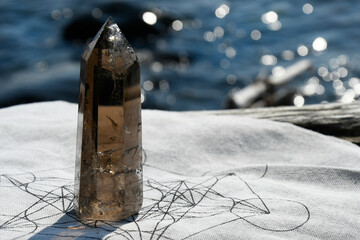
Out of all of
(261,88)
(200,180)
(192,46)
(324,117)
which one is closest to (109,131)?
(200,180)

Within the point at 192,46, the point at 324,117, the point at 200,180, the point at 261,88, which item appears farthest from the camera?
the point at 192,46

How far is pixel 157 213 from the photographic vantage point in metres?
0.75

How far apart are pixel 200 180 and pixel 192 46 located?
11.7 feet

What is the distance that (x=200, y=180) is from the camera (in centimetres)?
86

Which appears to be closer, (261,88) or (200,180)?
(200,180)

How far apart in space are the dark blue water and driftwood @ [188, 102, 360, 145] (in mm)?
2373

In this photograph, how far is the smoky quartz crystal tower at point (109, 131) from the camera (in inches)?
26.9

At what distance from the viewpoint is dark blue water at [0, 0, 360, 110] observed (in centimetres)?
373

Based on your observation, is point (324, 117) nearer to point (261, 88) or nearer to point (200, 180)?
point (200, 180)

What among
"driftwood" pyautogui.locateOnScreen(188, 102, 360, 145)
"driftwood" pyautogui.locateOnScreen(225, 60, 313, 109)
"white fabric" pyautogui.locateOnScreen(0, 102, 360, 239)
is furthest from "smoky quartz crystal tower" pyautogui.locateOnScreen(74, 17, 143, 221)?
"driftwood" pyautogui.locateOnScreen(225, 60, 313, 109)

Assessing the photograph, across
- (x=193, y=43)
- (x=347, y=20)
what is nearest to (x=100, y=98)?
(x=193, y=43)

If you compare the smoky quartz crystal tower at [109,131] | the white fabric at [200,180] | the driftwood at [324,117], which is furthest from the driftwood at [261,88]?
the smoky quartz crystal tower at [109,131]

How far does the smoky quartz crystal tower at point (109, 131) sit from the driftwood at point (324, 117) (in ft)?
1.65

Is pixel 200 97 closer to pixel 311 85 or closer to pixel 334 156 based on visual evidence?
pixel 311 85
